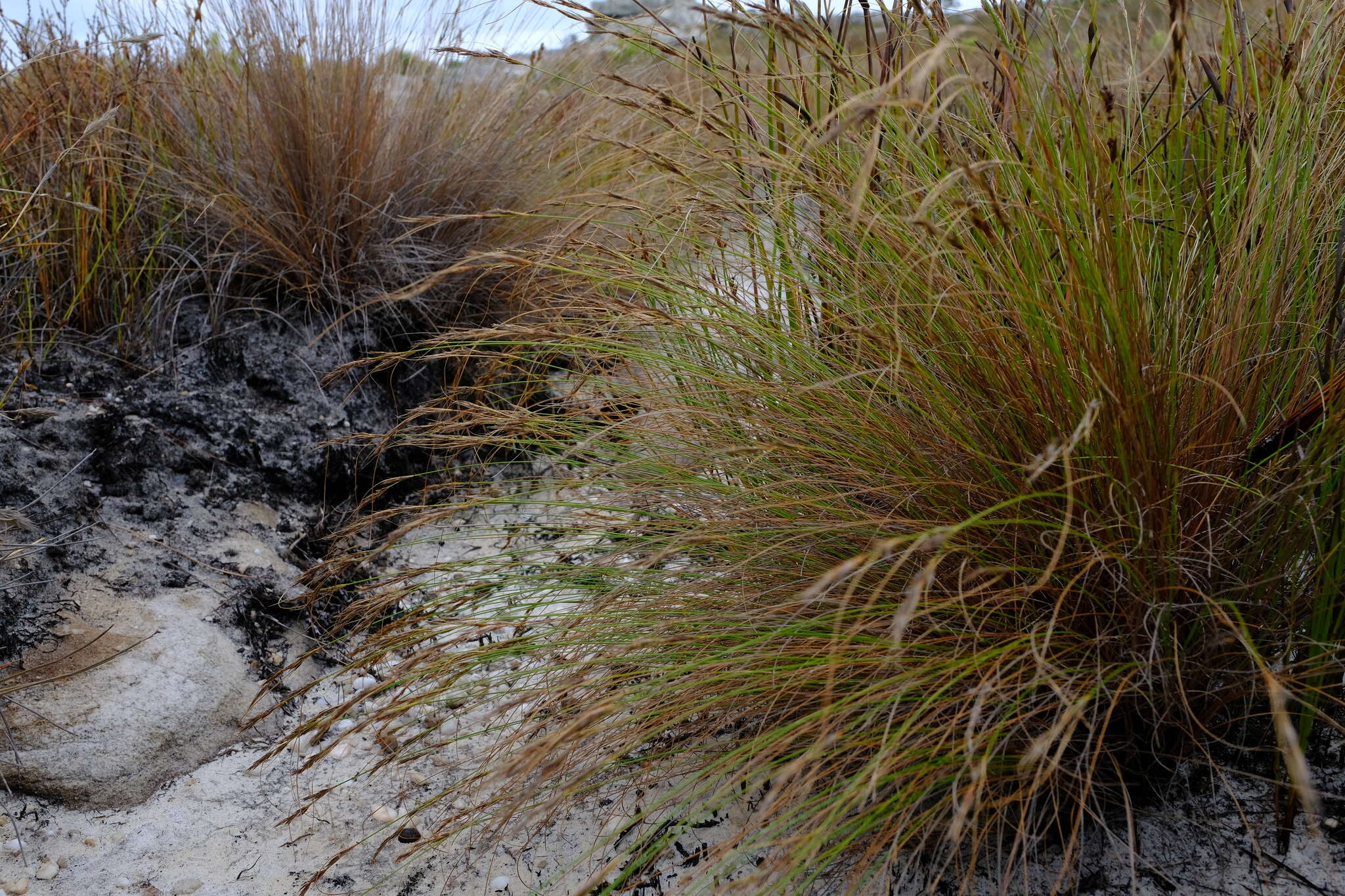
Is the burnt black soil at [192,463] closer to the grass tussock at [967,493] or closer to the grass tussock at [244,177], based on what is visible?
the grass tussock at [244,177]

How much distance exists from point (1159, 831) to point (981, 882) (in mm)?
271

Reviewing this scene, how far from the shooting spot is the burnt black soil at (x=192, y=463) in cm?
213

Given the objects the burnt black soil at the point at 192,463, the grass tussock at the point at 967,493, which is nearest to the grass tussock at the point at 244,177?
the burnt black soil at the point at 192,463

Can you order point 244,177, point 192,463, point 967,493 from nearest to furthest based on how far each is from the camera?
1. point 967,493
2. point 192,463
3. point 244,177

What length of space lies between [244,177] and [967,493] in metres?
2.37

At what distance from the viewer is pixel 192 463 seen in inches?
97.5

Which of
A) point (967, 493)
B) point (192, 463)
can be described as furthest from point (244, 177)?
point (967, 493)

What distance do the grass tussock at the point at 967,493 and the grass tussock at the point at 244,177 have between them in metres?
1.33

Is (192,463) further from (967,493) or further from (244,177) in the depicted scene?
(967,493)

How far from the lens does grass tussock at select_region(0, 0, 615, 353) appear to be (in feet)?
8.68

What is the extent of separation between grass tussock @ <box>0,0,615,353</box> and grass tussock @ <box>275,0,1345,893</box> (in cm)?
133

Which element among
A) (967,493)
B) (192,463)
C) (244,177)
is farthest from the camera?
(244,177)

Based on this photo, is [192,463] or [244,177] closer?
[192,463]

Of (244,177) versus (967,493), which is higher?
(244,177)
